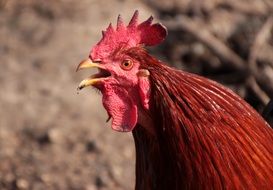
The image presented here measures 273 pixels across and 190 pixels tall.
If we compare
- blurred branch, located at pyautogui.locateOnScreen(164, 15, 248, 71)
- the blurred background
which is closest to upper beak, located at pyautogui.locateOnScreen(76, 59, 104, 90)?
the blurred background

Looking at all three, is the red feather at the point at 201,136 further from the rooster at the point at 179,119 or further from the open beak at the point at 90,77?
the open beak at the point at 90,77

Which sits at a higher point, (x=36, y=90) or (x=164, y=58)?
(x=164, y=58)

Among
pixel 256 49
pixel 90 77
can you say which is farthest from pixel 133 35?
pixel 256 49

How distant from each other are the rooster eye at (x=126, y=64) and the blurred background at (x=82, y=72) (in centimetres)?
188

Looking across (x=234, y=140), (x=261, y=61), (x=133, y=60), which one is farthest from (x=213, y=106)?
(x=261, y=61)

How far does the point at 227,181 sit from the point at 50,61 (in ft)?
11.5

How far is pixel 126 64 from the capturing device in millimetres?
3316

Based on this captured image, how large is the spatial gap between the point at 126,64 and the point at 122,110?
194 millimetres

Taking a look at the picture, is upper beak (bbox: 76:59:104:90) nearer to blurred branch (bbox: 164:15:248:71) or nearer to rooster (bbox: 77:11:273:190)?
rooster (bbox: 77:11:273:190)

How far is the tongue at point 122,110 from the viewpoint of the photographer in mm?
3334

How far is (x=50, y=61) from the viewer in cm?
664

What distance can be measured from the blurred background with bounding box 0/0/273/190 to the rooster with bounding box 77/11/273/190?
1.67 meters

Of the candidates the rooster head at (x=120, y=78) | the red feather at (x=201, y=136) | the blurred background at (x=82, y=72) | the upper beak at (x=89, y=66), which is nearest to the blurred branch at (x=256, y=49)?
the blurred background at (x=82, y=72)

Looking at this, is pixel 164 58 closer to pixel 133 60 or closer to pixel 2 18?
pixel 2 18
